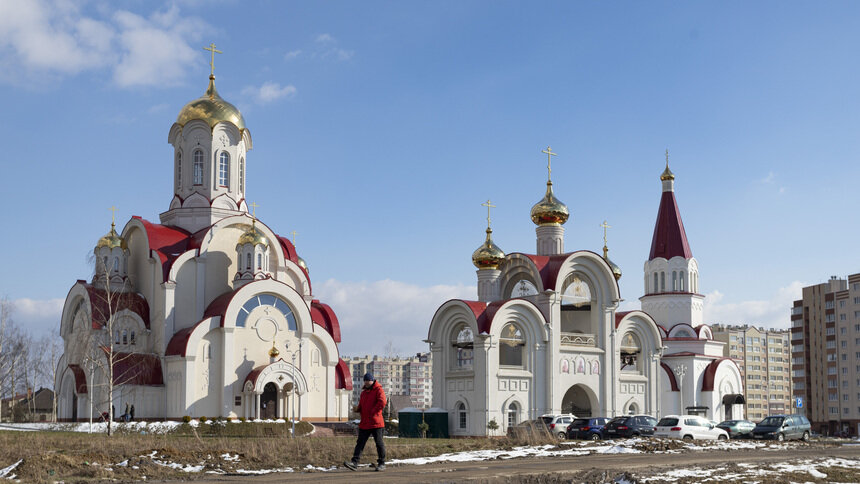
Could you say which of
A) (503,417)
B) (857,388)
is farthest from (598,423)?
(857,388)

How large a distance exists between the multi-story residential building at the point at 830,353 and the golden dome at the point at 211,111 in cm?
5896

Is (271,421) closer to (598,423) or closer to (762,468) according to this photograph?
(598,423)

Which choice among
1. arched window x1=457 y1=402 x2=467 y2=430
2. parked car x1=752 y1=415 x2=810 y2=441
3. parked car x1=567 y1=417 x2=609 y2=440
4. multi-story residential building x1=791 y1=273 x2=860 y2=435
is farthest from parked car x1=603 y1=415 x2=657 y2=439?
multi-story residential building x1=791 y1=273 x2=860 y2=435

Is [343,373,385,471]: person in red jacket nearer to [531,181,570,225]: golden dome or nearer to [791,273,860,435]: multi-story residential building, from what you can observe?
[531,181,570,225]: golden dome

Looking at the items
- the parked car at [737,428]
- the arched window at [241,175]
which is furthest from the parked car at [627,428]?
the arched window at [241,175]

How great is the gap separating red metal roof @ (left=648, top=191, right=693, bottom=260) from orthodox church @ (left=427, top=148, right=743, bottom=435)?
5237 mm

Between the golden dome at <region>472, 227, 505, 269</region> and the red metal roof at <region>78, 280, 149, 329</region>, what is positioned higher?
the golden dome at <region>472, 227, 505, 269</region>

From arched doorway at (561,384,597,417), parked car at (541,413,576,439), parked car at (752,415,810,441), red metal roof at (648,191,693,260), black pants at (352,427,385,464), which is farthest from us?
red metal roof at (648,191,693,260)

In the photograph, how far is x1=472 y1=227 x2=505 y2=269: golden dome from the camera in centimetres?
4175

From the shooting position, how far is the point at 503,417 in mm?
36938

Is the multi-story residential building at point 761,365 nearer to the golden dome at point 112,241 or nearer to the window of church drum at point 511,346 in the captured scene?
the window of church drum at point 511,346

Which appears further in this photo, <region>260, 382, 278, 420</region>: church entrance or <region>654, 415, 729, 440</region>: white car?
<region>260, 382, 278, 420</region>: church entrance

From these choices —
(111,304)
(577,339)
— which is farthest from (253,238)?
(577,339)

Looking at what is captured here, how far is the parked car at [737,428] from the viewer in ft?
101
